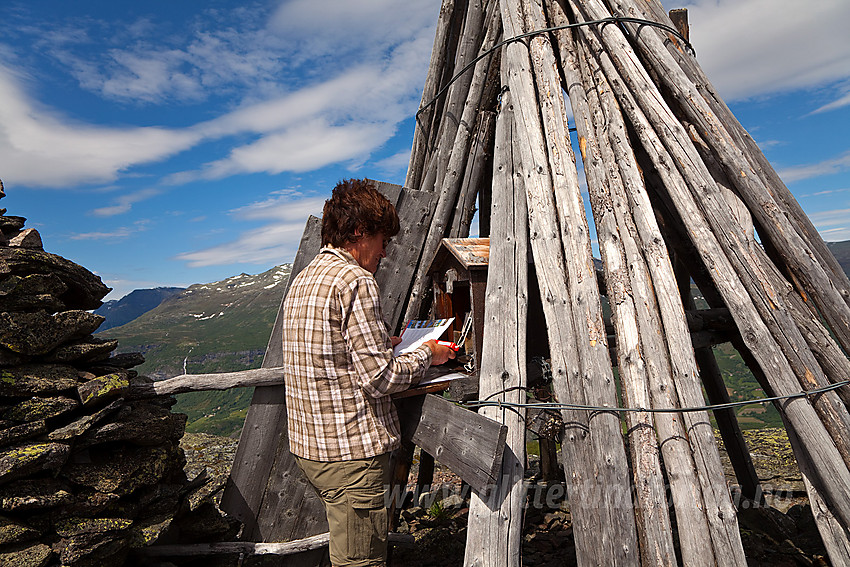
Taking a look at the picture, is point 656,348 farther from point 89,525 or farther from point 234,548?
point 89,525

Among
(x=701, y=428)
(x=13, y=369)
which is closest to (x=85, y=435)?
(x=13, y=369)

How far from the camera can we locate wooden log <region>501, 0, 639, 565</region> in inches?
117

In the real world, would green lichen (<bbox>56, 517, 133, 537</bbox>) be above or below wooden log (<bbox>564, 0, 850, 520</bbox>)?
below

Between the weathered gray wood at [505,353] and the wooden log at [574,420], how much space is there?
5.8 inches

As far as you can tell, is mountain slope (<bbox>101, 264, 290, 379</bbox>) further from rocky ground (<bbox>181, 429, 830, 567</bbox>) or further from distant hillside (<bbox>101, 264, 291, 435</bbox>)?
rocky ground (<bbox>181, 429, 830, 567</bbox>)

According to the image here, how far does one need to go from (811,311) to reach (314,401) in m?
3.36

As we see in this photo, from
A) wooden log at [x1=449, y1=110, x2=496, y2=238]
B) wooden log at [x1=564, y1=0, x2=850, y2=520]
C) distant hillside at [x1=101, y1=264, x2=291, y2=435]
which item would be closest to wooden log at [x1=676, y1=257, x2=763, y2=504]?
wooden log at [x1=564, y1=0, x2=850, y2=520]

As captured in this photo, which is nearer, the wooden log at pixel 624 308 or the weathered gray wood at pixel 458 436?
the weathered gray wood at pixel 458 436

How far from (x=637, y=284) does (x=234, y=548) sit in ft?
12.0

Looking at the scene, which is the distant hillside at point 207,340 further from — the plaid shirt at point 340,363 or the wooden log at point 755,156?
the wooden log at point 755,156

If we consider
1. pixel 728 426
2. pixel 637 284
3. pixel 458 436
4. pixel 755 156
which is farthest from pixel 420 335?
pixel 728 426

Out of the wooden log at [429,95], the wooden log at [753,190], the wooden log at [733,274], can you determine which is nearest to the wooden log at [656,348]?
the wooden log at [733,274]

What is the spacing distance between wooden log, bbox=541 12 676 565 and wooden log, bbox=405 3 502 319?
0.96 metres

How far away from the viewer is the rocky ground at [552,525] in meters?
5.28
